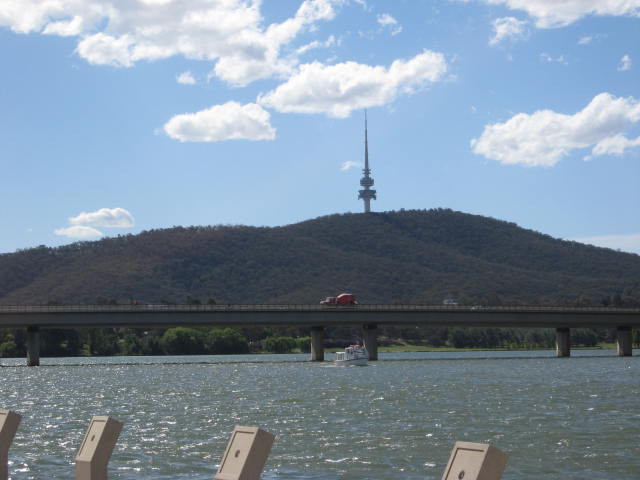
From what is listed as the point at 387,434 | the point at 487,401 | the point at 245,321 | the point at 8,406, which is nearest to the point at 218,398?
the point at 8,406

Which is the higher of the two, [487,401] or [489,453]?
[489,453]

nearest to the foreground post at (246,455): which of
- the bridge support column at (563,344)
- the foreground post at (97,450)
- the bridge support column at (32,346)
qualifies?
the foreground post at (97,450)

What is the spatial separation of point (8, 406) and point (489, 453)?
48.9 metres

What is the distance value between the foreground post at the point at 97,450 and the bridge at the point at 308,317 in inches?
4044

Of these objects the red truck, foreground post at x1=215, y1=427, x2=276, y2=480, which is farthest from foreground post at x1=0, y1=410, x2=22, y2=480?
the red truck

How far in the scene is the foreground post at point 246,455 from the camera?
11281 millimetres

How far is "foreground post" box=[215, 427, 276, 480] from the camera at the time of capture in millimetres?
11281

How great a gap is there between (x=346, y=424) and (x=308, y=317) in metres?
79.1

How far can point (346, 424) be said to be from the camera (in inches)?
1585

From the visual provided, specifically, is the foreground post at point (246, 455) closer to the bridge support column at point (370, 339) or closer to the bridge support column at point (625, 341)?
the bridge support column at point (370, 339)

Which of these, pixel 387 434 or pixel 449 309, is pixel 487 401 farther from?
pixel 449 309

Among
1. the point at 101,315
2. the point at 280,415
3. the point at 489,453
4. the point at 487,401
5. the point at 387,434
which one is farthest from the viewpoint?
the point at 101,315

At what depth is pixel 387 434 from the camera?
36219mm

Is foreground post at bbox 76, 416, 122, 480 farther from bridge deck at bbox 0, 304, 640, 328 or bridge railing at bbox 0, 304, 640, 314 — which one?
bridge railing at bbox 0, 304, 640, 314
